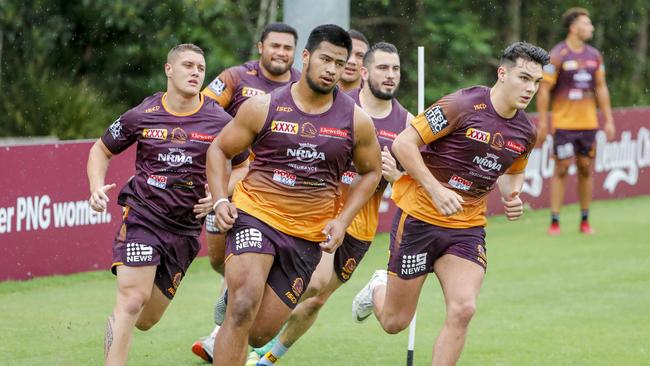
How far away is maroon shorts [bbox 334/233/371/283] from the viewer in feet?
30.9

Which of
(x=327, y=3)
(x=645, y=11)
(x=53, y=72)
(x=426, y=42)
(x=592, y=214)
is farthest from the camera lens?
(x=645, y=11)

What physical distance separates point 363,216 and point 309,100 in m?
1.80

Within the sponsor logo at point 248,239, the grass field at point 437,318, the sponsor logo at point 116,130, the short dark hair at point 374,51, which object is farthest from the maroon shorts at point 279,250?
the short dark hair at point 374,51

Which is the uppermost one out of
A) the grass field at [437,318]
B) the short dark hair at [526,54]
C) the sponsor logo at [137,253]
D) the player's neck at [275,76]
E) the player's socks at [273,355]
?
the short dark hair at [526,54]

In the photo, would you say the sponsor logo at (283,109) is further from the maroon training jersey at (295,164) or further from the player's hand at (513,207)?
the player's hand at (513,207)

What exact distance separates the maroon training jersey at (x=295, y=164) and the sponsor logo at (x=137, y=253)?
0.73 meters

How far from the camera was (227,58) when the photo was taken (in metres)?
21.8

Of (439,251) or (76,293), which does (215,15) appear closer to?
(76,293)

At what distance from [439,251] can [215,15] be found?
588 inches

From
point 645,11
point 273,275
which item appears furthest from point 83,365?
point 645,11

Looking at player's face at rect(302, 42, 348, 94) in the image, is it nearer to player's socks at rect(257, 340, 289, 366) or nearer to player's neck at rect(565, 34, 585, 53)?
player's socks at rect(257, 340, 289, 366)

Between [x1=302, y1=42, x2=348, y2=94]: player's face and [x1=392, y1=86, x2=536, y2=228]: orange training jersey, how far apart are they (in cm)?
75

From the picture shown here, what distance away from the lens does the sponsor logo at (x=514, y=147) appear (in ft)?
27.2

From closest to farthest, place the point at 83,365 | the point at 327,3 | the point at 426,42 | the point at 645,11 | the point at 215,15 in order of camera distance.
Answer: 1. the point at 83,365
2. the point at 327,3
3. the point at 215,15
4. the point at 426,42
5. the point at 645,11
